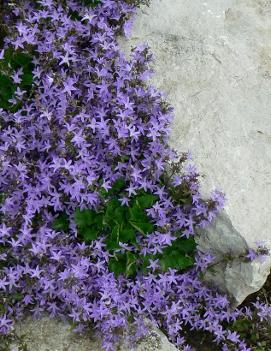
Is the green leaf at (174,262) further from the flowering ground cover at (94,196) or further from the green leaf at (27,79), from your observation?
the green leaf at (27,79)

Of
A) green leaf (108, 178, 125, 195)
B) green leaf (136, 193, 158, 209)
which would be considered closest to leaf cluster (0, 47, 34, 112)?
green leaf (108, 178, 125, 195)

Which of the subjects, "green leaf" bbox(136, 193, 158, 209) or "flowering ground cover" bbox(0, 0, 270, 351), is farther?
"green leaf" bbox(136, 193, 158, 209)

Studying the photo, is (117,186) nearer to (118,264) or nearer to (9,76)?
(118,264)

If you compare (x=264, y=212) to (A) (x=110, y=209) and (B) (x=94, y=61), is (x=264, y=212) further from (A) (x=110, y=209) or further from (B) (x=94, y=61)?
(B) (x=94, y=61)

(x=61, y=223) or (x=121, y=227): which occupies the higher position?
(x=121, y=227)

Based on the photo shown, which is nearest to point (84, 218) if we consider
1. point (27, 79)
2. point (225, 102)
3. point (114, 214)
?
point (114, 214)

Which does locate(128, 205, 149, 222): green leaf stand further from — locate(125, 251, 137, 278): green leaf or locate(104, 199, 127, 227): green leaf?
locate(125, 251, 137, 278): green leaf

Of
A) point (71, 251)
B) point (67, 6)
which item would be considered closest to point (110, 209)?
point (71, 251)

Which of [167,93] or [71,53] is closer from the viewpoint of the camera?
[71,53]
